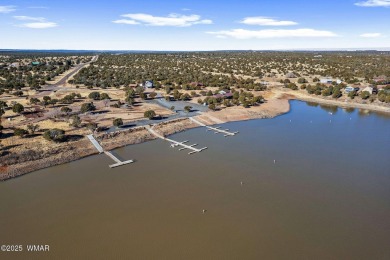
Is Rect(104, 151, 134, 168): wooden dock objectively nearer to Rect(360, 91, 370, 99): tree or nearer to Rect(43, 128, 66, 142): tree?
Rect(43, 128, 66, 142): tree

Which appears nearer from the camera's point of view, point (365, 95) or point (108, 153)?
point (108, 153)

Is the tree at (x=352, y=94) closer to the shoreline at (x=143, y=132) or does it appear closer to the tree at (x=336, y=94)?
the tree at (x=336, y=94)

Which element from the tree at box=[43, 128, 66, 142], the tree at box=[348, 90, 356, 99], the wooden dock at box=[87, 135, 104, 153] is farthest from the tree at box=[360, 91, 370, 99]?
the tree at box=[43, 128, 66, 142]

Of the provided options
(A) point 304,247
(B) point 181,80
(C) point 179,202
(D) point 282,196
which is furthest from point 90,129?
(B) point 181,80

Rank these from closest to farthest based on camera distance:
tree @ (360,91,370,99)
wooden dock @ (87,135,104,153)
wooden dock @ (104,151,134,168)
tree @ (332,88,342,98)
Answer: wooden dock @ (104,151,134,168) < wooden dock @ (87,135,104,153) < tree @ (360,91,370,99) < tree @ (332,88,342,98)

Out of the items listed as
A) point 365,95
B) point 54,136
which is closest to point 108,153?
point 54,136

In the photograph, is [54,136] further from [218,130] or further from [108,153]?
[218,130]

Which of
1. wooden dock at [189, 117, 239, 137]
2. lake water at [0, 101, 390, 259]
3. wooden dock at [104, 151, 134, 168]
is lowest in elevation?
lake water at [0, 101, 390, 259]

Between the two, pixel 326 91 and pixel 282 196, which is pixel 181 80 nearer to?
pixel 326 91
